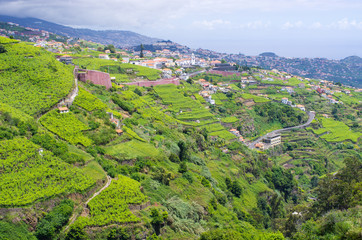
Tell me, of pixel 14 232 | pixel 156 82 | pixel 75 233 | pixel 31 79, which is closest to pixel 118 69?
pixel 156 82

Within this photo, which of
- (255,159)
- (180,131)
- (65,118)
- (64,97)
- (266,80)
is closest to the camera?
(65,118)

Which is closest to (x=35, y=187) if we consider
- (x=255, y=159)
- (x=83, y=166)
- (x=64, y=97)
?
(x=83, y=166)

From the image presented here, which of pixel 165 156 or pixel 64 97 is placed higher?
Answer: pixel 64 97

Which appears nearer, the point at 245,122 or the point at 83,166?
the point at 83,166

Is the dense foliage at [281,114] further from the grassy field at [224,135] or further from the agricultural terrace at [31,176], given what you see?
the agricultural terrace at [31,176]

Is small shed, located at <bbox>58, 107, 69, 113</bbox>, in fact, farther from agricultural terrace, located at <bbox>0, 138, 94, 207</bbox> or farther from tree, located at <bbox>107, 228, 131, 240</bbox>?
tree, located at <bbox>107, 228, 131, 240</bbox>

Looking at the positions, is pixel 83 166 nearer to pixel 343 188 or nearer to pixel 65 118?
pixel 65 118

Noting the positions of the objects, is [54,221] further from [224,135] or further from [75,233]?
[224,135]
